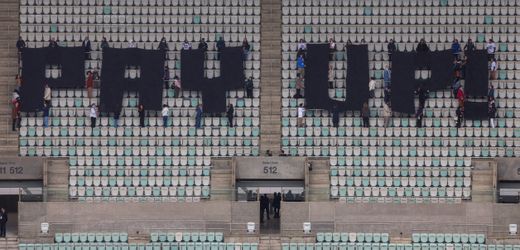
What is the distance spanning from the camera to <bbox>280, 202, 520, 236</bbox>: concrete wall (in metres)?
74.4

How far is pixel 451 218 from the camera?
74500mm

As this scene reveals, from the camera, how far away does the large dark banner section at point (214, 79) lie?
75812 millimetres

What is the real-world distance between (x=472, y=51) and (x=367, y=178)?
17.1 feet

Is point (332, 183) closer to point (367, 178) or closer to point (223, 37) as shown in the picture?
point (367, 178)

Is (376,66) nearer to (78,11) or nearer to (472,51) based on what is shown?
(472,51)

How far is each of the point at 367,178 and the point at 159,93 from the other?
7044mm

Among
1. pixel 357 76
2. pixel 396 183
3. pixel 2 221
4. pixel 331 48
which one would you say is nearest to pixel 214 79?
pixel 331 48

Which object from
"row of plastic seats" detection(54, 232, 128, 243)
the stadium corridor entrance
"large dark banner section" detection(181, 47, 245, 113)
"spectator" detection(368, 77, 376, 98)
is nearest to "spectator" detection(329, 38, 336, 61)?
"spectator" detection(368, 77, 376, 98)

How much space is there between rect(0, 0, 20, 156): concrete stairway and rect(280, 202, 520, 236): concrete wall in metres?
8.88

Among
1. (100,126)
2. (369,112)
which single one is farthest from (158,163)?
(369,112)

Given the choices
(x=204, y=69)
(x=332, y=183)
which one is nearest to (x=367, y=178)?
(x=332, y=183)

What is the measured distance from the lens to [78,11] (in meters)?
76.2

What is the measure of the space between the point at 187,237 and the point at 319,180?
15.0ft

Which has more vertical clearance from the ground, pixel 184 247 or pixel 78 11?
pixel 78 11
